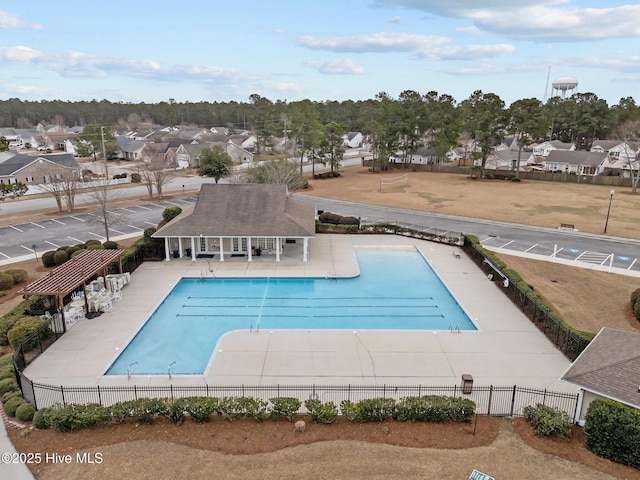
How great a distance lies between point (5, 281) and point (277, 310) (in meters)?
16.6

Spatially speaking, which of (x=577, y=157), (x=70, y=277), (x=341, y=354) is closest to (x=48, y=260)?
(x=70, y=277)

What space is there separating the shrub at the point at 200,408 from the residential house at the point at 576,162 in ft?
273

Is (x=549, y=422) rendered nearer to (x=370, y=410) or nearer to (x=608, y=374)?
(x=608, y=374)

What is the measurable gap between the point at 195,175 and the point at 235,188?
43.7 meters

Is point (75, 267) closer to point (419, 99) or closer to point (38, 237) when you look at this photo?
point (38, 237)

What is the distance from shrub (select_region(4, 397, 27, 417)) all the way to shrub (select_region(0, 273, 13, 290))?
14.0 metres

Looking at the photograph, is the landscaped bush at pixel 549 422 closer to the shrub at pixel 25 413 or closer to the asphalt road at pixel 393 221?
the shrub at pixel 25 413

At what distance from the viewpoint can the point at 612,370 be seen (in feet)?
48.4

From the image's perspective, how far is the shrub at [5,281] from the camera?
26.8m

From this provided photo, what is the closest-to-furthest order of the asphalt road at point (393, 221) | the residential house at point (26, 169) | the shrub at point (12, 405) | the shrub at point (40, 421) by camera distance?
the shrub at point (40, 421)
the shrub at point (12, 405)
the asphalt road at point (393, 221)
the residential house at point (26, 169)

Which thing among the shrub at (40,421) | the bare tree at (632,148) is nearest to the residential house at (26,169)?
the shrub at (40,421)

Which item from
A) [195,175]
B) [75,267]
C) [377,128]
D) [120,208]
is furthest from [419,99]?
[75,267]

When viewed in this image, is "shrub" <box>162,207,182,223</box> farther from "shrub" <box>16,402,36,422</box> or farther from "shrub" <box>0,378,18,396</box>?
"shrub" <box>16,402,36,422</box>

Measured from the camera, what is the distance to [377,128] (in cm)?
8231
